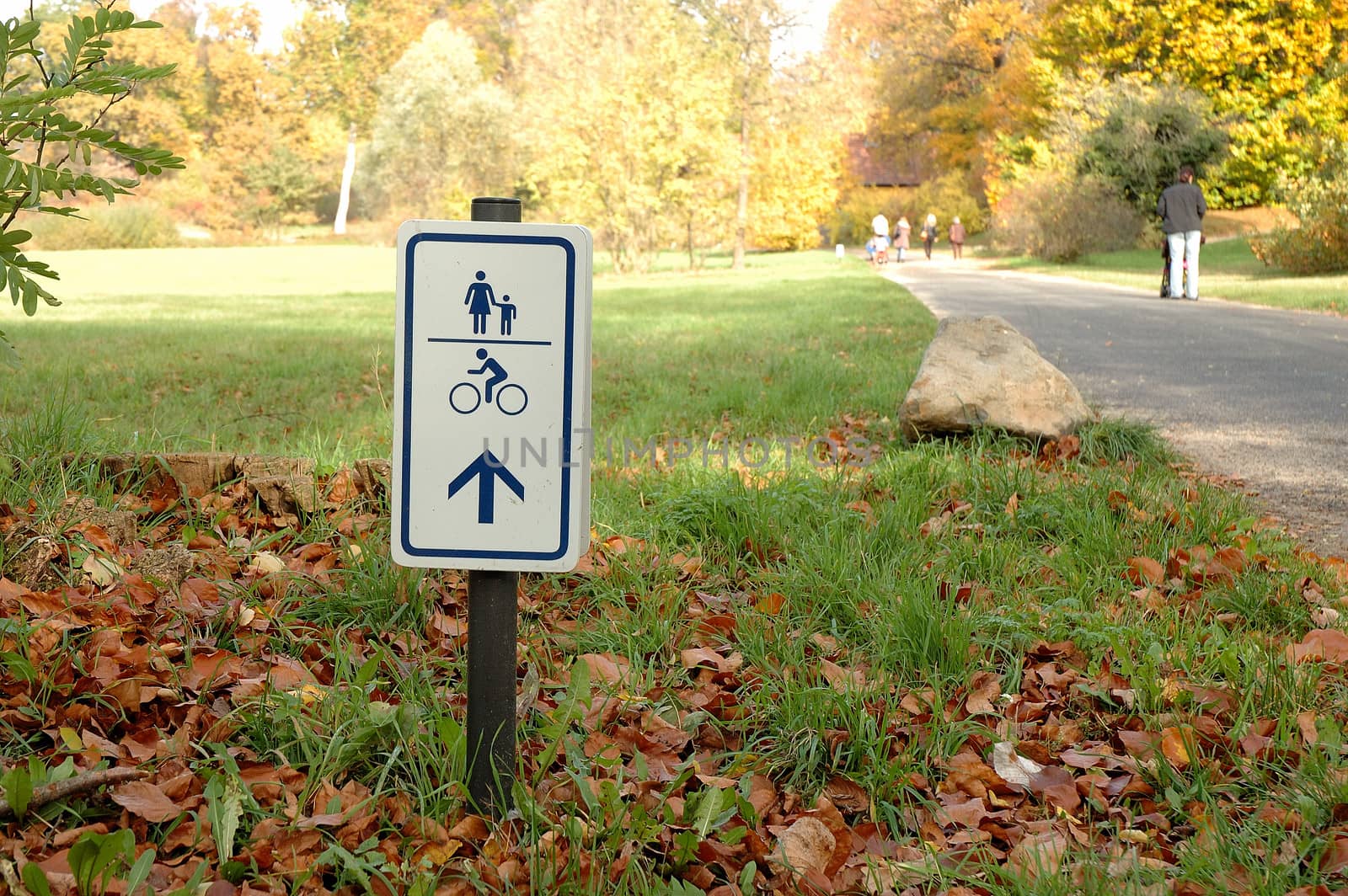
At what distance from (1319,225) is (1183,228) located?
4835 mm

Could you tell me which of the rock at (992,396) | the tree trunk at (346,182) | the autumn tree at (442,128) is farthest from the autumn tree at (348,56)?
the rock at (992,396)

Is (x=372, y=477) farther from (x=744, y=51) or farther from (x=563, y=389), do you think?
(x=744, y=51)

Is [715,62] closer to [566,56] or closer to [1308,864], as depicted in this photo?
[566,56]

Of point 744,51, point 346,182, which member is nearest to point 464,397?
point 744,51

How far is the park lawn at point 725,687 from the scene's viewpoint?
229 centimetres

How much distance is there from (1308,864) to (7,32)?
3.06 meters

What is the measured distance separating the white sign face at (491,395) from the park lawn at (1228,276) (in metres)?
15.1

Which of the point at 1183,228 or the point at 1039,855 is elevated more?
the point at 1183,228

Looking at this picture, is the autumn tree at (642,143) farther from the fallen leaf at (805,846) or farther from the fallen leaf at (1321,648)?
the fallen leaf at (805,846)

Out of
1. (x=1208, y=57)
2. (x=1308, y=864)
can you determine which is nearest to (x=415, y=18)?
(x=1208, y=57)

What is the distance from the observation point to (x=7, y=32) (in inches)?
93.4

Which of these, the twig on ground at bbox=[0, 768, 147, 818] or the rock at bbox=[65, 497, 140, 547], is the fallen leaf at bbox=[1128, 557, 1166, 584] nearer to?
the twig on ground at bbox=[0, 768, 147, 818]

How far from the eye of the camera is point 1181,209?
57.3 ft

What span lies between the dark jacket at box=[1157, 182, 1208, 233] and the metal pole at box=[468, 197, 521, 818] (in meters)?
17.4
